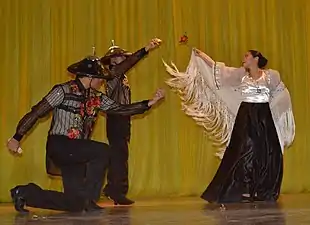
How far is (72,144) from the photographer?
3.94 m

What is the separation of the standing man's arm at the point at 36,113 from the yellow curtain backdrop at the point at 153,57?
109 inches

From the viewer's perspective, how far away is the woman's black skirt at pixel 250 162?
534cm

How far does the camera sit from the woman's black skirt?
5336 millimetres

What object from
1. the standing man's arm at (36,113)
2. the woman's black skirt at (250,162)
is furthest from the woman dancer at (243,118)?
the standing man's arm at (36,113)

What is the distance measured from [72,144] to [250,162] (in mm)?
1992

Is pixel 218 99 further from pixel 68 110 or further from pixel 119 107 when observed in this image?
pixel 68 110

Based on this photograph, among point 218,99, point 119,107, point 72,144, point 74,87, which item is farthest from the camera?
point 218,99

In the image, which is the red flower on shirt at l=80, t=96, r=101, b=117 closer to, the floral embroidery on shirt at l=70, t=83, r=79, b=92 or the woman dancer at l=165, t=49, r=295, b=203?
the floral embroidery on shirt at l=70, t=83, r=79, b=92

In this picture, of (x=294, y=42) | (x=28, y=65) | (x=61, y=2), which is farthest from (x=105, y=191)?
(x=294, y=42)

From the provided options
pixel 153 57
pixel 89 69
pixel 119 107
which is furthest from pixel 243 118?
pixel 89 69

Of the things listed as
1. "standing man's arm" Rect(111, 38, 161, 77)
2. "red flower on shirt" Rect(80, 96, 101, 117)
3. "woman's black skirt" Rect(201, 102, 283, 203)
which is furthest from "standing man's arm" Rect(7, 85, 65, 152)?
"woman's black skirt" Rect(201, 102, 283, 203)

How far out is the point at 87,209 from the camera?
424 cm

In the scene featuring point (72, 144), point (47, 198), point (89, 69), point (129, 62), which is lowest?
point (47, 198)

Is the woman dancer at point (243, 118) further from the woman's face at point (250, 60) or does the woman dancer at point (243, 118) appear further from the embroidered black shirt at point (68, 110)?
the embroidered black shirt at point (68, 110)
